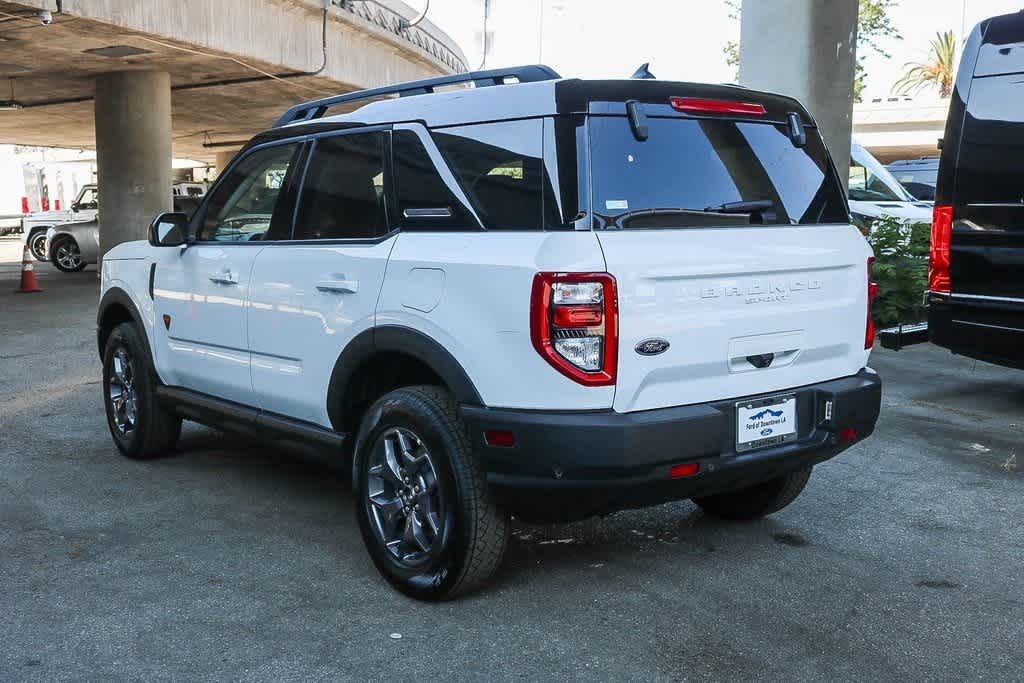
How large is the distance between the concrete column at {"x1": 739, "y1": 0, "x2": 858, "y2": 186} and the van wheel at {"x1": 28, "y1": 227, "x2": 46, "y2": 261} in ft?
66.8

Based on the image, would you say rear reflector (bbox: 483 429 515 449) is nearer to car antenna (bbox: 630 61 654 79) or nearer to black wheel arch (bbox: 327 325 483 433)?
black wheel arch (bbox: 327 325 483 433)

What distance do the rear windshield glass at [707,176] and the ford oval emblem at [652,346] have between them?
1.29 ft

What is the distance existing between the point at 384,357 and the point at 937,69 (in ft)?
279

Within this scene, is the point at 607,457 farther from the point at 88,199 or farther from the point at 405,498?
the point at 88,199

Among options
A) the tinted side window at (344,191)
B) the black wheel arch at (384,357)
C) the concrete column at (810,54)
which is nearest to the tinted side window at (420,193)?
the tinted side window at (344,191)

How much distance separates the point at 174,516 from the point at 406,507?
155 centimetres

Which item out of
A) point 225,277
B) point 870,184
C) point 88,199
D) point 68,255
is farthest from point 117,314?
point 88,199

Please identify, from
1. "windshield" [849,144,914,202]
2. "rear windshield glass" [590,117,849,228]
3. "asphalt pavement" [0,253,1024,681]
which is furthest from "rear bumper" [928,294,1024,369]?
"windshield" [849,144,914,202]

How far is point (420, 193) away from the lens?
4113 mm

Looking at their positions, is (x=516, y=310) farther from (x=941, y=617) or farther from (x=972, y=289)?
(x=972, y=289)

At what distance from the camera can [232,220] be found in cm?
526

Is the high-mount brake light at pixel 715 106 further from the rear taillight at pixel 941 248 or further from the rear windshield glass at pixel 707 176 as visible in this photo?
the rear taillight at pixel 941 248

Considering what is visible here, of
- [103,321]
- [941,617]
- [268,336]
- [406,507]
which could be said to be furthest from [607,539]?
[103,321]

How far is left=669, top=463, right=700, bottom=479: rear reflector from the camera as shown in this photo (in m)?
3.61
